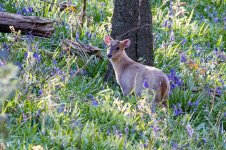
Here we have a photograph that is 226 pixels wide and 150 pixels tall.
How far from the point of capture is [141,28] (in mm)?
8625

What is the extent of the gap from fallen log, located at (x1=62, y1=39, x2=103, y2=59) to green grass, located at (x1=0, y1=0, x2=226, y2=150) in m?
0.09

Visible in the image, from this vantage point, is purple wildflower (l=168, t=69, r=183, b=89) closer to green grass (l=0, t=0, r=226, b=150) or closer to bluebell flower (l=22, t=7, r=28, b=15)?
green grass (l=0, t=0, r=226, b=150)

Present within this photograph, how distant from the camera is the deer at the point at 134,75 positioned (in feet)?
25.1

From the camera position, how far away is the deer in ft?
25.1

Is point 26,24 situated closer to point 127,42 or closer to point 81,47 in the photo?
point 81,47

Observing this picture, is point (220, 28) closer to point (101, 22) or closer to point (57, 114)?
point (101, 22)

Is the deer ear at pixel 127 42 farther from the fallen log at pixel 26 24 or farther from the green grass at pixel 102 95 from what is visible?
the fallen log at pixel 26 24

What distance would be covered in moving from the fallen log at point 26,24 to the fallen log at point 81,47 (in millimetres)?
456

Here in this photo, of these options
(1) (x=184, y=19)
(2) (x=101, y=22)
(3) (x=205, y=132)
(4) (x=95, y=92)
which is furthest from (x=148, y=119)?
(1) (x=184, y=19)

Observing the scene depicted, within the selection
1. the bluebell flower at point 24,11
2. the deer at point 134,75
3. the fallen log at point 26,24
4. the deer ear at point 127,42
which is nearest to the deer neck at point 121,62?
the deer at point 134,75

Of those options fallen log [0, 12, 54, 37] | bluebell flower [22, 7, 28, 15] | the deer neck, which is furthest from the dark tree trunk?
bluebell flower [22, 7, 28, 15]

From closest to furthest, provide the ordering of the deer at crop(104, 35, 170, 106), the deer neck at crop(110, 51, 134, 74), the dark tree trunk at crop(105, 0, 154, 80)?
the deer at crop(104, 35, 170, 106), the deer neck at crop(110, 51, 134, 74), the dark tree trunk at crop(105, 0, 154, 80)

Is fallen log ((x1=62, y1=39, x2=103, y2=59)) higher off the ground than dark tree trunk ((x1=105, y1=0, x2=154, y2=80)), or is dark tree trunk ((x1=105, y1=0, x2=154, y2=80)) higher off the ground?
dark tree trunk ((x1=105, y1=0, x2=154, y2=80))

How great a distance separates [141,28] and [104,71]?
2.56 ft
